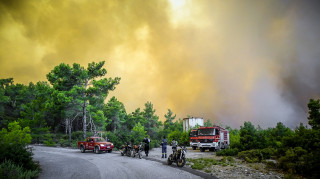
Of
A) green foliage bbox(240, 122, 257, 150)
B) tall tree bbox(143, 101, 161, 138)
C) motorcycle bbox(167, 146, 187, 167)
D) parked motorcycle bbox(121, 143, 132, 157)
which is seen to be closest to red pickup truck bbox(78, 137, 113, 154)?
parked motorcycle bbox(121, 143, 132, 157)

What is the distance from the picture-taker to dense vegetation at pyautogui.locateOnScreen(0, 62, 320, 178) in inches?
404

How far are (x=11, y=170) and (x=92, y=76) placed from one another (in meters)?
26.4

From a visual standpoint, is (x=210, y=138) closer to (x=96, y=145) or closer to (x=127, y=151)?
(x=127, y=151)

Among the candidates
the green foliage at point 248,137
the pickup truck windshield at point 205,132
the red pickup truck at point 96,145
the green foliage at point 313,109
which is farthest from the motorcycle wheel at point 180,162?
the green foliage at point 313,109

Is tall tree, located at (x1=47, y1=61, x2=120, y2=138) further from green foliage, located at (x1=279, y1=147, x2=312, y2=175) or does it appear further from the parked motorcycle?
green foliage, located at (x1=279, y1=147, x2=312, y2=175)

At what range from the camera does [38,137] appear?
35.7m

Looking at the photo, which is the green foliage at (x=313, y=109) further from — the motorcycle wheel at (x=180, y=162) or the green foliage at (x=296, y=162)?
the motorcycle wheel at (x=180, y=162)

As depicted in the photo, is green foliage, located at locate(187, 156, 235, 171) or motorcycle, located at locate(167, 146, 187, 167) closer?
green foliage, located at locate(187, 156, 235, 171)

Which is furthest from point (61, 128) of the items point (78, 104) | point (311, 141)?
point (311, 141)

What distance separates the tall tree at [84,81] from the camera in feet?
103

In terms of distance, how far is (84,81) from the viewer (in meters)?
33.0

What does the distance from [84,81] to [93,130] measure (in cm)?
1230

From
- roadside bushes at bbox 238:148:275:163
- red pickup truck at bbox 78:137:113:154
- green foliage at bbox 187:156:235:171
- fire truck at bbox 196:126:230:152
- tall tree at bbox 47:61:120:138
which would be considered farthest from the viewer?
tall tree at bbox 47:61:120:138

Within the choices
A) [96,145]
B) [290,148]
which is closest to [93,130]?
[96,145]
